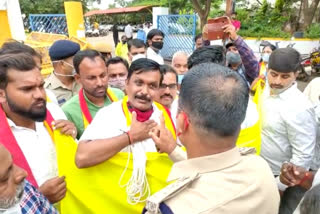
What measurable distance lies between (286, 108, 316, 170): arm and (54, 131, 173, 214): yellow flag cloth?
114 cm

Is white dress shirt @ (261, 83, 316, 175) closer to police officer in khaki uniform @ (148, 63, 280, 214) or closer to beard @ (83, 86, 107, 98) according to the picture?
police officer in khaki uniform @ (148, 63, 280, 214)

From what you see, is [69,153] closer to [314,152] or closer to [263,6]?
[314,152]

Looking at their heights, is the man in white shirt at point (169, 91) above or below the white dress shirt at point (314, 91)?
above

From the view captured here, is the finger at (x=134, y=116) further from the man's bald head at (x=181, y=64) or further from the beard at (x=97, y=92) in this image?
the man's bald head at (x=181, y=64)

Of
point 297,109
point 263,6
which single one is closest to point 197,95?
point 297,109

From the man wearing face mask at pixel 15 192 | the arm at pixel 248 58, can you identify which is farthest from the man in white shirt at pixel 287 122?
the man wearing face mask at pixel 15 192

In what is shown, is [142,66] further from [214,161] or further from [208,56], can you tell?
[214,161]

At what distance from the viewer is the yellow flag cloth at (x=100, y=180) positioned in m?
1.69

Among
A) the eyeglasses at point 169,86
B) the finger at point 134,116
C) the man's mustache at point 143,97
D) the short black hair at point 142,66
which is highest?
the short black hair at point 142,66

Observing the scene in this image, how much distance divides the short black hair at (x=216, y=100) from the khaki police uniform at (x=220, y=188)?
0.12m

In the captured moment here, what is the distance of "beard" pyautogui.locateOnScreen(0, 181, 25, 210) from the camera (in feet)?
4.13

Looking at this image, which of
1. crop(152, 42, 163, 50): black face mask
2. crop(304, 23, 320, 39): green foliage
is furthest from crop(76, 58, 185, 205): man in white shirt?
crop(304, 23, 320, 39): green foliage

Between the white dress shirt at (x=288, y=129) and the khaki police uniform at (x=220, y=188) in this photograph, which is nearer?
the khaki police uniform at (x=220, y=188)

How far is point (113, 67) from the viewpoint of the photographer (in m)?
3.46
